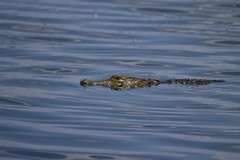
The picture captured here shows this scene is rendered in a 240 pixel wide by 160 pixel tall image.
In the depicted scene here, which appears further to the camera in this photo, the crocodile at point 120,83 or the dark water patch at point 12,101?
the crocodile at point 120,83

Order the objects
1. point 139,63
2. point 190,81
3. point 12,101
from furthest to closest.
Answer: point 139,63, point 190,81, point 12,101

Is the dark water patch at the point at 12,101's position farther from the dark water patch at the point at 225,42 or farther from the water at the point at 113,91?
the dark water patch at the point at 225,42

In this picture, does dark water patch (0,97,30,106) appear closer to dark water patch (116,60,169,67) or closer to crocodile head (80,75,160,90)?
crocodile head (80,75,160,90)

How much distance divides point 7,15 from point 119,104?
38.2 ft

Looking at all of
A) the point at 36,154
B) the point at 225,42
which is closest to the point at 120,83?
the point at 36,154

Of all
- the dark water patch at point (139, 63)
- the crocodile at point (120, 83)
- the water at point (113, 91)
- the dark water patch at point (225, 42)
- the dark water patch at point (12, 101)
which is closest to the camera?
the water at point (113, 91)

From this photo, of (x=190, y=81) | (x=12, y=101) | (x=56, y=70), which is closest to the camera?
(x=12, y=101)

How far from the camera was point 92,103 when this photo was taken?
1192 centimetres

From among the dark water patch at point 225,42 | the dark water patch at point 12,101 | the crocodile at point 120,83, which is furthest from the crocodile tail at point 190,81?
the dark water patch at point 225,42

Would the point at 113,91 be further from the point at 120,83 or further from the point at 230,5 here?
the point at 230,5

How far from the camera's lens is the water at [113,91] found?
31.4 ft

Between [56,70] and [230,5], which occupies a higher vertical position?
[230,5]

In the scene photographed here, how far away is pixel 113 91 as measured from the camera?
42.0ft

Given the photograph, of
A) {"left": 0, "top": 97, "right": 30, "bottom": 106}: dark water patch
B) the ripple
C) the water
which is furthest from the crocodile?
the ripple
